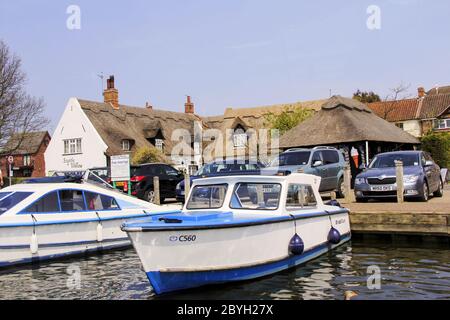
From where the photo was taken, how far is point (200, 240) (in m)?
8.66

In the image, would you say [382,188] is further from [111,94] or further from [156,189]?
[111,94]

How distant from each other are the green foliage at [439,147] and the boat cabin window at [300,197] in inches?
1056

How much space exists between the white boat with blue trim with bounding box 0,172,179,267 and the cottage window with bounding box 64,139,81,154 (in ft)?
110

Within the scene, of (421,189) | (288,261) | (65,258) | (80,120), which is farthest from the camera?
(80,120)

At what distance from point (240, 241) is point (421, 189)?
8.92m

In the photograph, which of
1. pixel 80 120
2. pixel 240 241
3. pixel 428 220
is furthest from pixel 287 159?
pixel 80 120

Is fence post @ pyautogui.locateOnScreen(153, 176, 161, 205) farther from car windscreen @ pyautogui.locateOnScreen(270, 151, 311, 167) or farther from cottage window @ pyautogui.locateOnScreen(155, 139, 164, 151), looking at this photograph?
cottage window @ pyautogui.locateOnScreen(155, 139, 164, 151)

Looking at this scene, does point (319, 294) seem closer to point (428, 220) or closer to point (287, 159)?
point (428, 220)

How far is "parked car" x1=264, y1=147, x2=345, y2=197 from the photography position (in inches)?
701

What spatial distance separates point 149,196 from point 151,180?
0.69 m

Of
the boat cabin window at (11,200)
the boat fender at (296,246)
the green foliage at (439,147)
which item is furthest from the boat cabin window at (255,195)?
the green foliage at (439,147)

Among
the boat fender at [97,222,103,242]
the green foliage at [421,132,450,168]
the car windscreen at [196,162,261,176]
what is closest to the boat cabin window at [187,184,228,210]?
the boat fender at [97,222,103,242]

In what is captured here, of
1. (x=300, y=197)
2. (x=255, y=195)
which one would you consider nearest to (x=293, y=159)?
(x=300, y=197)

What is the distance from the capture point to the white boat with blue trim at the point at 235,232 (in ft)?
28.1
